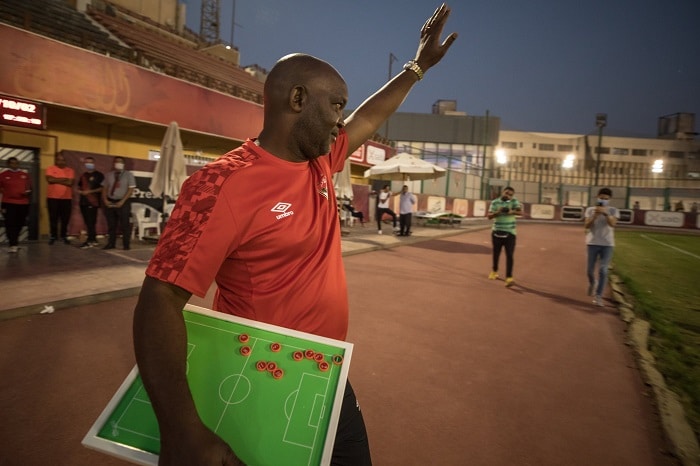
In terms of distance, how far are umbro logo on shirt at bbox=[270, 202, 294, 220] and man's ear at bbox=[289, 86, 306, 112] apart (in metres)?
0.35

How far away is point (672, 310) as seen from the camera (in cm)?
691

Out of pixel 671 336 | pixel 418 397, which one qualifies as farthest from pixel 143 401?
pixel 671 336

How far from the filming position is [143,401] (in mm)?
1087

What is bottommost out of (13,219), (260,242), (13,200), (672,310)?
(672,310)

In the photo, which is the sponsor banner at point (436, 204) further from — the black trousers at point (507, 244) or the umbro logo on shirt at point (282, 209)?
the umbro logo on shirt at point (282, 209)

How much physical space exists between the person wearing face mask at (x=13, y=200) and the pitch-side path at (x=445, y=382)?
4580mm

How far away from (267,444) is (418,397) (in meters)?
2.85

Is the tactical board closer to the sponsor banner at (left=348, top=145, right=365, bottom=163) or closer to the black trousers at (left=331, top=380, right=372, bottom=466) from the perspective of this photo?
the black trousers at (left=331, top=380, right=372, bottom=466)

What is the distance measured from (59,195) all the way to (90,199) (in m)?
0.67

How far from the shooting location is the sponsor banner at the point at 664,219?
104 ft

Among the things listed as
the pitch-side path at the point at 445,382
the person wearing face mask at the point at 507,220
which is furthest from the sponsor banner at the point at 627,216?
the pitch-side path at the point at 445,382

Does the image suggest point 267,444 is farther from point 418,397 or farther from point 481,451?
point 418,397

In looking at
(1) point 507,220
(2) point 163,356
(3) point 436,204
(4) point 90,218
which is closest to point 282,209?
(2) point 163,356

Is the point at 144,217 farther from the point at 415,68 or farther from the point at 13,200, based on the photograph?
the point at 415,68
